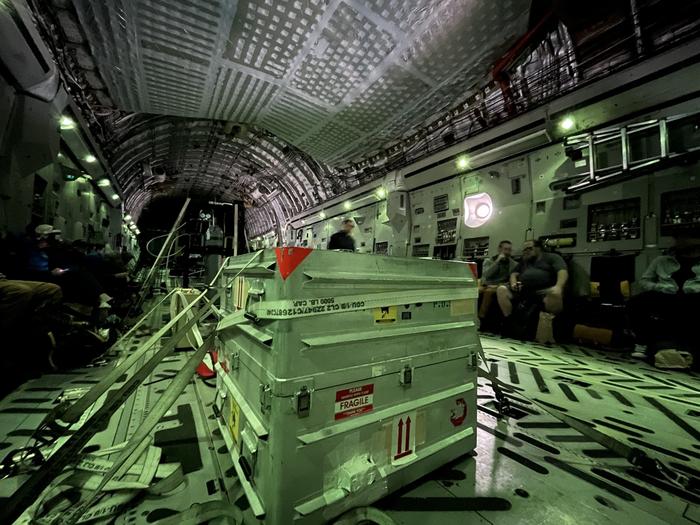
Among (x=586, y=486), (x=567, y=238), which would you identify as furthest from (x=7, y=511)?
(x=567, y=238)

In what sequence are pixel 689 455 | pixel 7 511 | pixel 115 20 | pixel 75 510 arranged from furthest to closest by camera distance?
pixel 115 20 → pixel 689 455 → pixel 75 510 → pixel 7 511

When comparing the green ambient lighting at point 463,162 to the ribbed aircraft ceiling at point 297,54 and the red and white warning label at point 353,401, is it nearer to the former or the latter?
the ribbed aircraft ceiling at point 297,54

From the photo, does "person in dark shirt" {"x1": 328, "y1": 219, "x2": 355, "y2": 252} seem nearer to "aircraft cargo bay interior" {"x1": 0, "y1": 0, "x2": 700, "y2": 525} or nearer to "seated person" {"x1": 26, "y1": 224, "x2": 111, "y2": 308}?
"aircraft cargo bay interior" {"x1": 0, "y1": 0, "x2": 700, "y2": 525}

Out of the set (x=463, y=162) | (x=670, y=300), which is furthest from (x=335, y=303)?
(x=463, y=162)

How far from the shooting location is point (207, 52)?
4277 mm

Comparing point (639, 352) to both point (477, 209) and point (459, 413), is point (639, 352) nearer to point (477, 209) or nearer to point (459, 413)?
point (477, 209)

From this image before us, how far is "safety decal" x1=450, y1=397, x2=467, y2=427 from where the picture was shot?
158cm

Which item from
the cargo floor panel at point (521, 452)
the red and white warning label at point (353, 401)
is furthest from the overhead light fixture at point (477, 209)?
the red and white warning label at point (353, 401)

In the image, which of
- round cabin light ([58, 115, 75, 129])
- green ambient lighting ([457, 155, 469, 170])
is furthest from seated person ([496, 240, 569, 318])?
round cabin light ([58, 115, 75, 129])

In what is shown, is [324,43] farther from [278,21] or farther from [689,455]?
[689,455]

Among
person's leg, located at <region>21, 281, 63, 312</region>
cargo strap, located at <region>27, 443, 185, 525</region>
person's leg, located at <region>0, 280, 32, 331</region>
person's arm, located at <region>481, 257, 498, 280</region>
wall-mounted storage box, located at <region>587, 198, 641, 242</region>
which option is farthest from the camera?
person's arm, located at <region>481, 257, 498, 280</region>

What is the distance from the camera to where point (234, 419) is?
1.53m

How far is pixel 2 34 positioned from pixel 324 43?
3901mm

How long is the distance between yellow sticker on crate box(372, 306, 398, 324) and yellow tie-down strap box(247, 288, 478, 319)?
0.10ft
